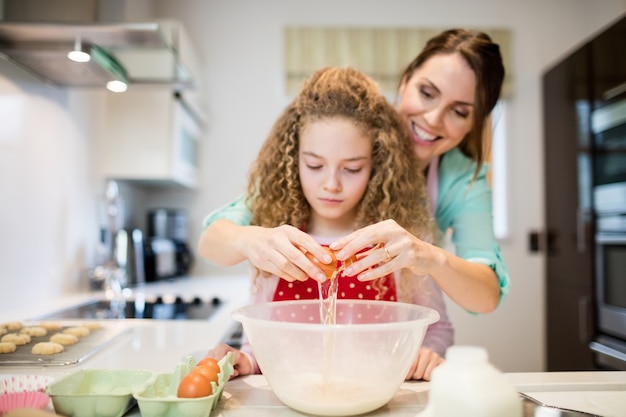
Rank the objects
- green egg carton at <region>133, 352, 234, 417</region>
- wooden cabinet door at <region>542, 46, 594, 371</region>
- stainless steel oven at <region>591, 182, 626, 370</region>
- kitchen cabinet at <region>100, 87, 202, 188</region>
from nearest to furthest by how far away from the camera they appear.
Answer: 1. green egg carton at <region>133, 352, 234, 417</region>
2. stainless steel oven at <region>591, 182, 626, 370</region>
3. kitchen cabinet at <region>100, 87, 202, 188</region>
4. wooden cabinet door at <region>542, 46, 594, 371</region>

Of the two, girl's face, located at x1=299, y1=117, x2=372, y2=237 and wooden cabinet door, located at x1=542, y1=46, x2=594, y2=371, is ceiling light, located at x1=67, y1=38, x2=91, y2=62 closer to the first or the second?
girl's face, located at x1=299, y1=117, x2=372, y2=237

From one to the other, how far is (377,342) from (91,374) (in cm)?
37

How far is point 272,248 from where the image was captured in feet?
2.37

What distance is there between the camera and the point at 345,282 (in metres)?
0.87

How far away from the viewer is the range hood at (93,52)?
1288 mm

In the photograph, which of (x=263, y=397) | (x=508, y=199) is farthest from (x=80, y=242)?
(x=508, y=199)

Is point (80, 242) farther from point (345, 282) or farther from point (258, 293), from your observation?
point (345, 282)

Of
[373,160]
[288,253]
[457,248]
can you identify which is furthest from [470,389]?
[457,248]

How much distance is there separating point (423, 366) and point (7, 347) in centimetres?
71

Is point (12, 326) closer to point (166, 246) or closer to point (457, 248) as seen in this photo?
point (457, 248)

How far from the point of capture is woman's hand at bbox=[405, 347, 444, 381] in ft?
2.53

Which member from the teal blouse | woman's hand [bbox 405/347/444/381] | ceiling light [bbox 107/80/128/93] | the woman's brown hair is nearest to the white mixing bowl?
woman's hand [bbox 405/347/444/381]

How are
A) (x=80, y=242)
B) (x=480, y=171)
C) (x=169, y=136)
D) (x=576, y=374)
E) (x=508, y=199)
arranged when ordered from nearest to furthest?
(x=576, y=374) → (x=480, y=171) → (x=80, y=242) → (x=169, y=136) → (x=508, y=199)

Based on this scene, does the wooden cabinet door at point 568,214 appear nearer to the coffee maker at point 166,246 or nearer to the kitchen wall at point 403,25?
the kitchen wall at point 403,25
